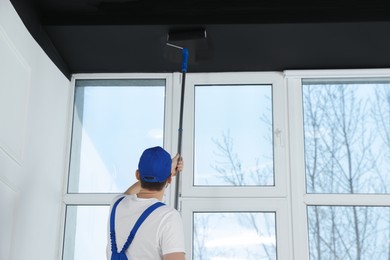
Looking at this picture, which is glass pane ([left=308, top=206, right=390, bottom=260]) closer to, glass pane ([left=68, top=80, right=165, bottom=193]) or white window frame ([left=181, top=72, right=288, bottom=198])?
white window frame ([left=181, top=72, right=288, bottom=198])

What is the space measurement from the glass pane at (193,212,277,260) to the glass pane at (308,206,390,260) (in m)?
0.21

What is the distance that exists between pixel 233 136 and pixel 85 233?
2.99 ft

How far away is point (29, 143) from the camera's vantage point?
271cm

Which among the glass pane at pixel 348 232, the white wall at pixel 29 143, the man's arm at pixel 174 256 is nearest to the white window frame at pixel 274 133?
the glass pane at pixel 348 232

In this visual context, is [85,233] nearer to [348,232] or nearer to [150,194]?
[150,194]

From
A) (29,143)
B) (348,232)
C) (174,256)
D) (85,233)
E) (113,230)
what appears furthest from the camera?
(85,233)

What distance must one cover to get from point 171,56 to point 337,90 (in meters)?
0.90

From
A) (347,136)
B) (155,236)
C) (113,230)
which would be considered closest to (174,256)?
(155,236)

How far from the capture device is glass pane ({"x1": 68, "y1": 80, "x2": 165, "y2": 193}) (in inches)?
126

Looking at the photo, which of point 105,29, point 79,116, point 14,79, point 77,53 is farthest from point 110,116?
point 14,79

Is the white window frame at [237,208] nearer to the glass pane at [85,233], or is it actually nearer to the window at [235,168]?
the window at [235,168]

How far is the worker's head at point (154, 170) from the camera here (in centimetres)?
A: 205

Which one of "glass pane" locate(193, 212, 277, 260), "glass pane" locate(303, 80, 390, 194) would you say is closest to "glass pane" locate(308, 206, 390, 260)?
"glass pane" locate(303, 80, 390, 194)

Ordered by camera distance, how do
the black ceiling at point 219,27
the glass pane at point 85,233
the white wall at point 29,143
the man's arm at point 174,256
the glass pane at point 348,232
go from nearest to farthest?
the man's arm at point 174,256 < the white wall at point 29,143 < the black ceiling at point 219,27 < the glass pane at point 348,232 < the glass pane at point 85,233
